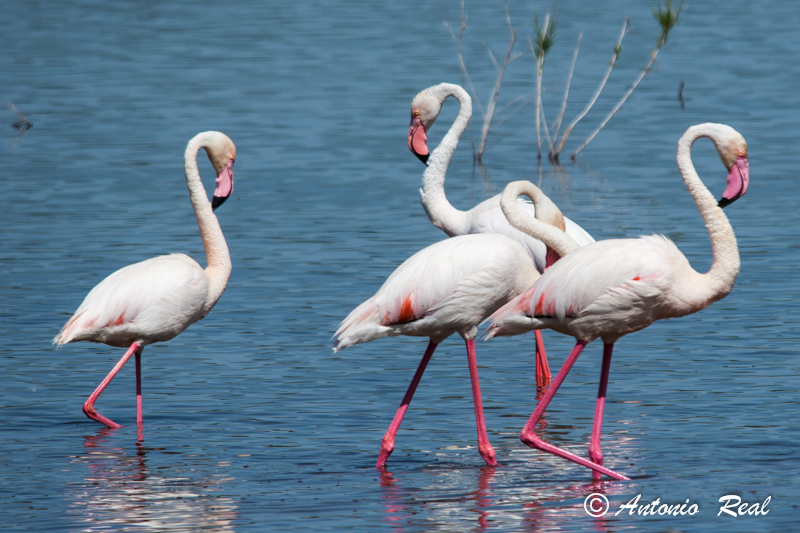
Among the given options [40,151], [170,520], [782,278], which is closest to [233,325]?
[170,520]

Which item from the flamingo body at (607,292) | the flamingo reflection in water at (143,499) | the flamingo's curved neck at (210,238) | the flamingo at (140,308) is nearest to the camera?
the flamingo reflection in water at (143,499)

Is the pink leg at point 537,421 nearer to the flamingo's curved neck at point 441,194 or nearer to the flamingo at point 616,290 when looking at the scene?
the flamingo at point 616,290

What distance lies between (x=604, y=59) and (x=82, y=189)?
11.8 metres

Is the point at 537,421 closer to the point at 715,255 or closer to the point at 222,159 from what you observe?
the point at 715,255

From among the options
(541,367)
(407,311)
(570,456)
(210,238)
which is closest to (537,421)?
(570,456)

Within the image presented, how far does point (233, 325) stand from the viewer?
991cm

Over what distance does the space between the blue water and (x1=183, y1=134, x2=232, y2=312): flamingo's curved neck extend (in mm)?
774

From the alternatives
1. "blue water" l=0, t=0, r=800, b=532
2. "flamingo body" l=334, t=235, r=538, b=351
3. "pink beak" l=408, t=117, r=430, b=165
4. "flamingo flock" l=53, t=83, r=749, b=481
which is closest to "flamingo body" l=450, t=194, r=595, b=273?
"pink beak" l=408, t=117, r=430, b=165

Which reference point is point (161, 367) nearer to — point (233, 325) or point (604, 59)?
point (233, 325)

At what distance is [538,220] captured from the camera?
716cm

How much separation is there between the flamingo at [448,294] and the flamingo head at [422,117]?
272cm

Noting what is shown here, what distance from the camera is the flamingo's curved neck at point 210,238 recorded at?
26.0 feet

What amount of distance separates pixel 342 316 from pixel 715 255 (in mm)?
3917

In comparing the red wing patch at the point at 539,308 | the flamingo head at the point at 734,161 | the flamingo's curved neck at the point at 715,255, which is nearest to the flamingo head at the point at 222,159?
the red wing patch at the point at 539,308
